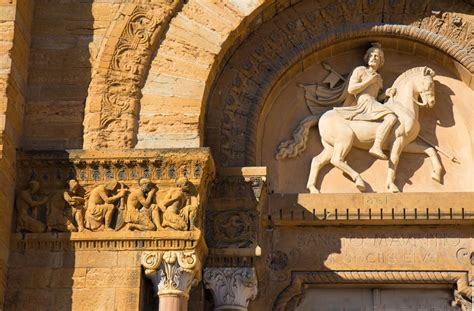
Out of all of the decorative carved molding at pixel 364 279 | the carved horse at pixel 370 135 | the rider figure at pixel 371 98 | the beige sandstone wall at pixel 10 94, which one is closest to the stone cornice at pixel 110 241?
the beige sandstone wall at pixel 10 94

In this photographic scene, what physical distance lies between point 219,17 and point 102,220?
2686 mm

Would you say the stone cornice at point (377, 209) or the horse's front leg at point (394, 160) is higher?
the horse's front leg at point (394, 160)

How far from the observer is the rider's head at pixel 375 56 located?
12523 millimetres

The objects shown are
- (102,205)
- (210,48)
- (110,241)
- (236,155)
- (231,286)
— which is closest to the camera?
(110,241)

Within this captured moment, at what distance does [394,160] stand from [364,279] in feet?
4.71

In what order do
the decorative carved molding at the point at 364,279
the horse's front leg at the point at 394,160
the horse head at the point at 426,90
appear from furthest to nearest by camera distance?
1. the horse head at the point at 426,90
2. the horse's front leg at the point at 394,160
3. the decorative carved molding at the point at 364,279

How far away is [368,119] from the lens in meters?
12.3

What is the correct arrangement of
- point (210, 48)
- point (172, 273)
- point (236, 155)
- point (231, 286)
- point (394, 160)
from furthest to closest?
point (394, 160) → point (236, 155) → point (210, 48) → point (231, 286) → point (172, 273)

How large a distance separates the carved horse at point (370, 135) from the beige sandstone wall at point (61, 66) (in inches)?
97.7

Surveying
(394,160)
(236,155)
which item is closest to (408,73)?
(394,160)

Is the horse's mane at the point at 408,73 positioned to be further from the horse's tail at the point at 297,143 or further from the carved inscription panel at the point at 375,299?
the carved inscription panel at the point at 375,299

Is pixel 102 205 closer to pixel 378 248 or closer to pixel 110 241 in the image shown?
pixel 110 241

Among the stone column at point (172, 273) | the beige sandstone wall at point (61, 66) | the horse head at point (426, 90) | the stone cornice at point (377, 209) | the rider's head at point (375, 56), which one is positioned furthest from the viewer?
the rider's head at point (375, 56)

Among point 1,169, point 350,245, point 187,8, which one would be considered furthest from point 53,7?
point 350,245
